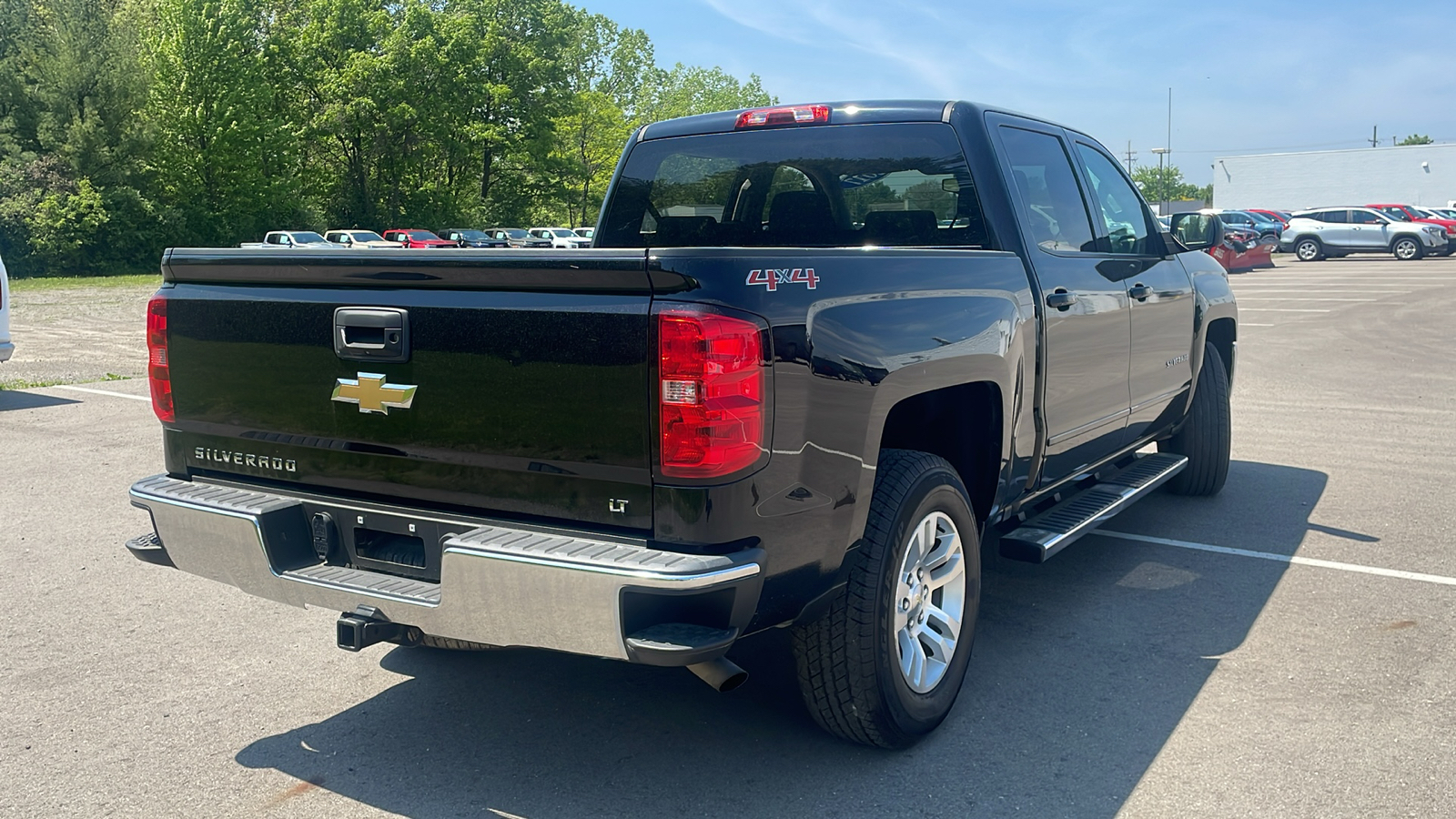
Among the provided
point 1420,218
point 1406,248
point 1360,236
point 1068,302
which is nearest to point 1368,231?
point 1360,236

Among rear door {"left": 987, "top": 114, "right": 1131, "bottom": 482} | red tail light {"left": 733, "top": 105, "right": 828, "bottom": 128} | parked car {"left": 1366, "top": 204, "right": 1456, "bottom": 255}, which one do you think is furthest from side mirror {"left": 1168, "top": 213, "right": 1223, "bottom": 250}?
parked car {"left": 1366, "top": 204, "right": 1456, "bottom": 255}

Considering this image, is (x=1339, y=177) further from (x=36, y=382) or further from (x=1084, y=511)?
(x=1084, y=511)

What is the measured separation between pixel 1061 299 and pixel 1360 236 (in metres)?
40.2

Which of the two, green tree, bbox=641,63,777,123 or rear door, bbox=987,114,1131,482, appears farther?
green tree, bbox=641,63,777,123

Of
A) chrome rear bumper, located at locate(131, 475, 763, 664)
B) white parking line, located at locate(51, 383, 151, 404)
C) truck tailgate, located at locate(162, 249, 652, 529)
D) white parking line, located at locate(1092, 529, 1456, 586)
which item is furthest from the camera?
white parking line, located at locate(51, 383, 151, 404)

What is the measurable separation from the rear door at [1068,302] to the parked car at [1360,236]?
39.2 meters

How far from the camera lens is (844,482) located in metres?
3.24

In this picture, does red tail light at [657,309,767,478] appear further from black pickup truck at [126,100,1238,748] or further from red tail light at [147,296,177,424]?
red tail light at [147,296,177,424]

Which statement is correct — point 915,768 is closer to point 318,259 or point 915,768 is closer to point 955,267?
Answer: point 955,267

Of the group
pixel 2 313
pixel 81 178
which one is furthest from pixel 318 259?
pixel 81 178

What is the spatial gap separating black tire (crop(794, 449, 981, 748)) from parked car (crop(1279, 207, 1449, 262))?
41.3m

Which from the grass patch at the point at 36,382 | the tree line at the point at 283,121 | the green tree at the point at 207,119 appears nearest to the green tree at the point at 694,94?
the tree line at the point at 283,121

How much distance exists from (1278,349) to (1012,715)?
501 inches

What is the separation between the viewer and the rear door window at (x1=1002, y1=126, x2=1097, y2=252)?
4758 millimetres
